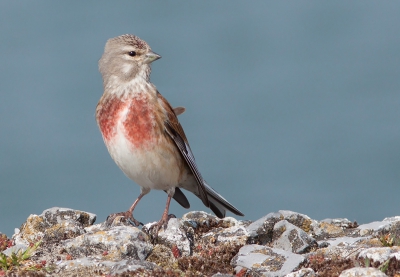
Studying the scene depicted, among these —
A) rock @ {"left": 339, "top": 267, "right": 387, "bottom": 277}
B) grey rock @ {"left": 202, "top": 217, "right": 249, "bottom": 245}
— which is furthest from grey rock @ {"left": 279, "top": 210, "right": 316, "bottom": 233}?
rock @ {"left": 339, "top": 267, "right": 387, "bottom": 277}

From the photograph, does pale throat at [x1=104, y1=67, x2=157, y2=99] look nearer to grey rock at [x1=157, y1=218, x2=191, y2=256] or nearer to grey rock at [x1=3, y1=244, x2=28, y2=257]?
grey rock at [x1=157, y1=218, x2=191, y2=256]

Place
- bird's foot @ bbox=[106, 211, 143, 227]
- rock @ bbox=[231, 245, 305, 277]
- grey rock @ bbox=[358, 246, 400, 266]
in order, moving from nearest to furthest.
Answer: grey rock @ bbox=[358, 246, 400, 266], rock @ bbox=[231, 245, 305, 277], bird's foot @ bbox=[106, 211, 143, 227]

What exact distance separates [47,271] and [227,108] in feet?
196

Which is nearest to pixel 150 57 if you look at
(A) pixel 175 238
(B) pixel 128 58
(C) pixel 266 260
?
(B) pixel 128 58

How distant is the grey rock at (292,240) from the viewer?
7918 millimetres

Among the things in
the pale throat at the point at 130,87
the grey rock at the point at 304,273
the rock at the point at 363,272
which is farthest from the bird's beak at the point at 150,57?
the rock at the point at 363,272

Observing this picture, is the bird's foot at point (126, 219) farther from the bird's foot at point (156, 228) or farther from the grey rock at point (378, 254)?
the grey rock at point (378, 254)

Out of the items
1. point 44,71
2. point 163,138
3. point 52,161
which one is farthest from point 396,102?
point 163,138

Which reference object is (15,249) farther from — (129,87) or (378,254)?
(378,254)

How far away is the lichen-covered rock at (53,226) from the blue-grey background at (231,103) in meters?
24.1

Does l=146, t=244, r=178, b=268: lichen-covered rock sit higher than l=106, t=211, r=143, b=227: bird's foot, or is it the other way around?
l=106, t=211, r=143, b=227: bird's foot

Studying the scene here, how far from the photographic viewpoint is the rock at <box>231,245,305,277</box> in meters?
7.12

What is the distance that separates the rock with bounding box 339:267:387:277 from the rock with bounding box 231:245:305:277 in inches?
33.4

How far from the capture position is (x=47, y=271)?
7.02m
